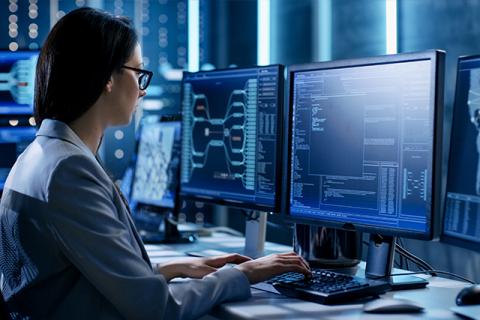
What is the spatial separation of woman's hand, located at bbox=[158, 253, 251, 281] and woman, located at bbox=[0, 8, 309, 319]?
155mm

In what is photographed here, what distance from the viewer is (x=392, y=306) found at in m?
1.39

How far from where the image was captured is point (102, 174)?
143 centimetres

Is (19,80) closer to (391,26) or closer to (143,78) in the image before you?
(143,78)

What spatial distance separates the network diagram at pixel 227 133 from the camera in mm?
2096

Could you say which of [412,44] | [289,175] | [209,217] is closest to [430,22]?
[412,44]

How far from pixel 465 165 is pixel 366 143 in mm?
279

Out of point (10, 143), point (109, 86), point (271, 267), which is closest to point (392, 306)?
point (271, 267)

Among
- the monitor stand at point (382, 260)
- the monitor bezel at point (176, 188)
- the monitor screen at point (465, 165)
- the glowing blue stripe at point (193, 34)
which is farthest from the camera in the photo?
the glowing blue stripe at point (193, 34)

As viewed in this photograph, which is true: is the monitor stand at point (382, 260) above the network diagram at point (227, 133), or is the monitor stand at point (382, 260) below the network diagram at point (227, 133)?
below

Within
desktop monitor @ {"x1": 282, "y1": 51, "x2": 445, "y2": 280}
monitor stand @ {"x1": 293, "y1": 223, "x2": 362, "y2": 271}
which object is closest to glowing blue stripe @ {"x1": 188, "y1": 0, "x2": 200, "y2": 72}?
desktop monitor @ {"x1": 282, "y1": 51, "x2": 445, "y2": 280}

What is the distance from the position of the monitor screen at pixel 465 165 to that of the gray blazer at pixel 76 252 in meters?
0.49

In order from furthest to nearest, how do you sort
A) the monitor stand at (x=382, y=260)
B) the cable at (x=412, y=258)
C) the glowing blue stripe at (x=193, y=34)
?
the glowing blue stripe at (x=193, y=34), the cable at (x=412, y=258), the monitor stand at (x=382, y=260)

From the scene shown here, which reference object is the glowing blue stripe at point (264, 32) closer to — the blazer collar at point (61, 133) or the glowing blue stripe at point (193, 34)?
the glowing blue stripe at point (193, 34)

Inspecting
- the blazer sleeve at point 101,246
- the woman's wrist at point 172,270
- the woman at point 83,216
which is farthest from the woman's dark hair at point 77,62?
the woman's wrist at point 172,270
